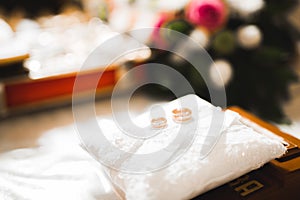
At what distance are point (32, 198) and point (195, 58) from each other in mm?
1616

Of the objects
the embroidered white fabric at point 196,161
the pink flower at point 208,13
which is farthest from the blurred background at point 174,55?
the embroidered white fabric at point 196,161

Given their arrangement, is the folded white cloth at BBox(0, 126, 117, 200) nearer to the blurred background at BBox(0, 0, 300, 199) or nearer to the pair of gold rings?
the pair of gold rings

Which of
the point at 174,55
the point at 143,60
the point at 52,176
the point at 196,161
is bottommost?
the point at 196,161

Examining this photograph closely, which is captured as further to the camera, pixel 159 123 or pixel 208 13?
pixel 208 13

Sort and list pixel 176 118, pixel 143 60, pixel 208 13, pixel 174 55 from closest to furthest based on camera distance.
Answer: pixel 176 118
pixel 208 13
pixel 174 55
pixel 143 60

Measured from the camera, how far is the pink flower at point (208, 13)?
2.25m

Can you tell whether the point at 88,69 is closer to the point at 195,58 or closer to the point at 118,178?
the point at 195,58

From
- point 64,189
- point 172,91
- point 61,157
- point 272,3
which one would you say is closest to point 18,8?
point 172,91

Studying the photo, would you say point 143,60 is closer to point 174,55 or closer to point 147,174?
point 174,55

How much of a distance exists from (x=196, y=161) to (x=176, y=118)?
0.23 meters

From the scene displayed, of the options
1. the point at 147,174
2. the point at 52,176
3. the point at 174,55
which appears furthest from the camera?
the point at 174,55

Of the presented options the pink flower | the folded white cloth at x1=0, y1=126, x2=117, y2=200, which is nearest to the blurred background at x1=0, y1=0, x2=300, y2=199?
the pink flower

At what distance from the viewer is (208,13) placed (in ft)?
7.47

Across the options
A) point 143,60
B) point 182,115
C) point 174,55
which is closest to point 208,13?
point 174,55
